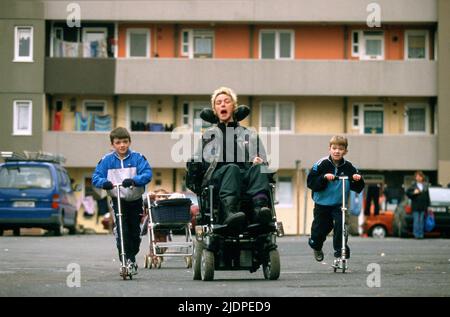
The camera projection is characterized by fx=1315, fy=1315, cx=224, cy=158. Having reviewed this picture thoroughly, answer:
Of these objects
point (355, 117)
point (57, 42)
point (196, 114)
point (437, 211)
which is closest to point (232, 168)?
point (437, 211)

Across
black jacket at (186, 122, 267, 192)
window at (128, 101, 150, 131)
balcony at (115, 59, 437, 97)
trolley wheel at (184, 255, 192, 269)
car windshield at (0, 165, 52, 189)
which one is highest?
balcony at (115, 59, 437, 97)

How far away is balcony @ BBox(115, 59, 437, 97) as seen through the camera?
57625mm

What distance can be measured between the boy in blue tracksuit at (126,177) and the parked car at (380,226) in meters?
31.9

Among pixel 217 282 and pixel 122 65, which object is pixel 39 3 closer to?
pixel 122 65

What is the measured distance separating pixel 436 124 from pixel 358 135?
142 inches

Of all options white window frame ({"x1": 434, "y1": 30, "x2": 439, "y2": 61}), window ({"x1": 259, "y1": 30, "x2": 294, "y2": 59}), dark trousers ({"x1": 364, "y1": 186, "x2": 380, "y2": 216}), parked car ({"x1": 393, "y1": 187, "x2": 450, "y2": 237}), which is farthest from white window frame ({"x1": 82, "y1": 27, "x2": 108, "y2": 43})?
parked car ({"x1": 393, "y1": 187, "x2": 450, "y2": 237})

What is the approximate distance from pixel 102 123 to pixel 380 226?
16.8 metres

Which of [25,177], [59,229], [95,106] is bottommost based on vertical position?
[59,229]

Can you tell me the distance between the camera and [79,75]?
191 feet

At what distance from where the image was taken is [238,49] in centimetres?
5903

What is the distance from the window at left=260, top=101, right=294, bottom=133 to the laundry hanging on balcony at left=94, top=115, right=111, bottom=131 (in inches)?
271

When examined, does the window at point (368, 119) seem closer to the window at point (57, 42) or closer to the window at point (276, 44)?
the window at point (276, 44)

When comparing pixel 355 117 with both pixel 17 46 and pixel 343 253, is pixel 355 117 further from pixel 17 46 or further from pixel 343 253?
pixel 343 253

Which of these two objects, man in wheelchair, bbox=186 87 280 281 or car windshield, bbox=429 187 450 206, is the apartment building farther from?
man in wheelchair, bbox=186 87 280 281
